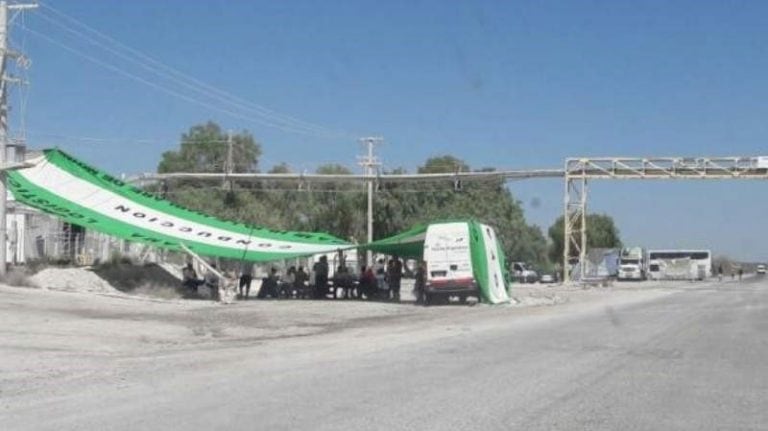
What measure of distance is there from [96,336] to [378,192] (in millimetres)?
61973

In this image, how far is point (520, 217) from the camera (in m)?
97.1

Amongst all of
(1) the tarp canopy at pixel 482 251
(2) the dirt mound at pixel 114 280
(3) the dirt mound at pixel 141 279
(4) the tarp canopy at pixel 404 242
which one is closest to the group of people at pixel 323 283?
(3) the dirt mound at pixel 141 279

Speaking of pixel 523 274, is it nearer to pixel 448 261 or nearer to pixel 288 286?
pixel 288 286

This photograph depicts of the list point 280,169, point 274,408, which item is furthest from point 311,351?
point 280,169

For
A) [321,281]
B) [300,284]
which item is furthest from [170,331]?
[300,284]

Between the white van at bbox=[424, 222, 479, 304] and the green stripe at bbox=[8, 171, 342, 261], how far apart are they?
21.5ft

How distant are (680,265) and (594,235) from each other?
3673 cm

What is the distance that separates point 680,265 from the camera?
4188 inches

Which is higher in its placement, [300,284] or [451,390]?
[300,284]

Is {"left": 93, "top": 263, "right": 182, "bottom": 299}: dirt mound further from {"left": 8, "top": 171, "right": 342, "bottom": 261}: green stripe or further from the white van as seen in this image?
the white van

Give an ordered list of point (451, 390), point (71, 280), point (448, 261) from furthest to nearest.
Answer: point (448, 261), point (71, 280), point (451, 390)

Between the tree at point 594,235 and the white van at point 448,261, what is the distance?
9818 cm

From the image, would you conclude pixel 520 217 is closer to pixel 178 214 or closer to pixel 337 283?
pixel 337 283

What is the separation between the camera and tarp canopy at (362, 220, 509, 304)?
37.0 meters
